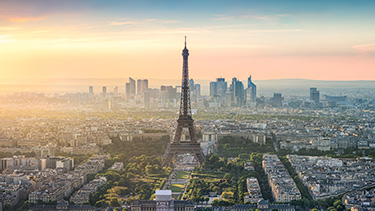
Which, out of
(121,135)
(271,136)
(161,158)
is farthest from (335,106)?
(161,158)

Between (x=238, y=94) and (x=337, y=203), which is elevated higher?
(x=238, y=94)

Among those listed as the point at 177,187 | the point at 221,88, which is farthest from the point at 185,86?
the point at 221,88

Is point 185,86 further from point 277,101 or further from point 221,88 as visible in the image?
point 221,88

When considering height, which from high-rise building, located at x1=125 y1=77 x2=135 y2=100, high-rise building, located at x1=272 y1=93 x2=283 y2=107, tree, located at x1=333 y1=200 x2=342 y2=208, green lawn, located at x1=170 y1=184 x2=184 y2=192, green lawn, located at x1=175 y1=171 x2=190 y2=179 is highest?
high-rise building, located at x1=125 y1=77 x2=135 y2=100

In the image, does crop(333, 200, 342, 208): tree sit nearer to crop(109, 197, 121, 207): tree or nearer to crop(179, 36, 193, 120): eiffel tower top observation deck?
crop(109, 197, 121, 207): tree

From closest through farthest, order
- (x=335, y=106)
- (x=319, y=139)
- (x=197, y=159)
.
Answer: (x=197, y=159) → (x=319, y=139) → (x=335, y=106)

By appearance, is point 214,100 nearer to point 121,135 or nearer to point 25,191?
point 121,135

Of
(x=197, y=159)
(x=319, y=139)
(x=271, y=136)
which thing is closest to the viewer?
(x=197, y=159)

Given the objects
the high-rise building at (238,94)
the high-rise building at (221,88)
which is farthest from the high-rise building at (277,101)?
the high-rise building at (221,88)

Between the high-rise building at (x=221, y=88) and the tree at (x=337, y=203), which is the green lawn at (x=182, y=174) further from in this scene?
the high-rise building at (x=221, y=88)

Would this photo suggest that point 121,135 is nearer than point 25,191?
No

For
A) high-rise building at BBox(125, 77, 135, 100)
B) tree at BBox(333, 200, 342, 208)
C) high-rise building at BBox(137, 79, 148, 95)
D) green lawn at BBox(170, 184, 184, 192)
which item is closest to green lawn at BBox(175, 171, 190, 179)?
green lawn at BBox(170, 184, 184, 192)
